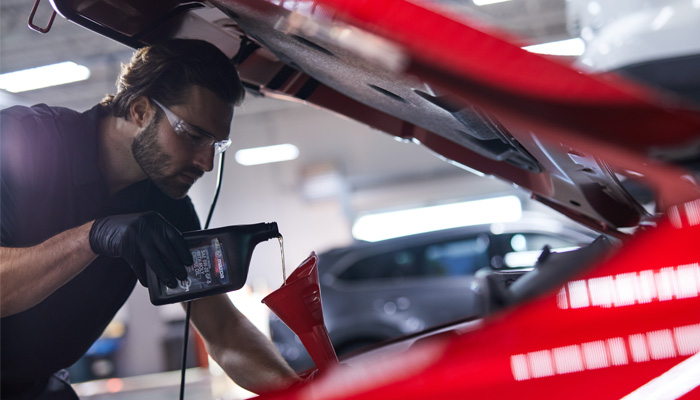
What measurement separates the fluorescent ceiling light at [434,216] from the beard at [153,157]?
9.44 meters

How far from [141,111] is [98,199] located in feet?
0.50

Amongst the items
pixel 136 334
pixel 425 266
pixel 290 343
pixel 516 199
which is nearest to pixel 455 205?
pixel 516 199

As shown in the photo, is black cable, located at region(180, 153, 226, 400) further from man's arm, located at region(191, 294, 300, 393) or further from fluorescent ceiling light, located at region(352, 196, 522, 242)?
fluorescent ceiling light, located at region(352, 196, 522, 242)

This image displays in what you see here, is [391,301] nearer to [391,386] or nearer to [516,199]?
[391,386]

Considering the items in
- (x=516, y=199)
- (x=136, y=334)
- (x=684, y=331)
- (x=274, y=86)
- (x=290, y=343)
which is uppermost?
(x=274, y=86)

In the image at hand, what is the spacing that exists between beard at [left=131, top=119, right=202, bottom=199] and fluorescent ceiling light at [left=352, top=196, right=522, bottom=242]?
31.0ft

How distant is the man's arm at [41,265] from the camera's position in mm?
844

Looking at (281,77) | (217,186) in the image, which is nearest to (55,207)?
(217,186)

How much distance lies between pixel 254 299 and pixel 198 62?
0.40 m

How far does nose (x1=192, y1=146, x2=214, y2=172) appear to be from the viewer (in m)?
0.96

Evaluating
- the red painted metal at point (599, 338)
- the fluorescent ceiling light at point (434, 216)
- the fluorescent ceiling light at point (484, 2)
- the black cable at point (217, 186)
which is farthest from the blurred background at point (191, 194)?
the fluorescent ceiling light at point (434, 216)

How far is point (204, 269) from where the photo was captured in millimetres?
914

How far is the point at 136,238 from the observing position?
84 centimetres

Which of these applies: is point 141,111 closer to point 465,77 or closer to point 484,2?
point 465,77
